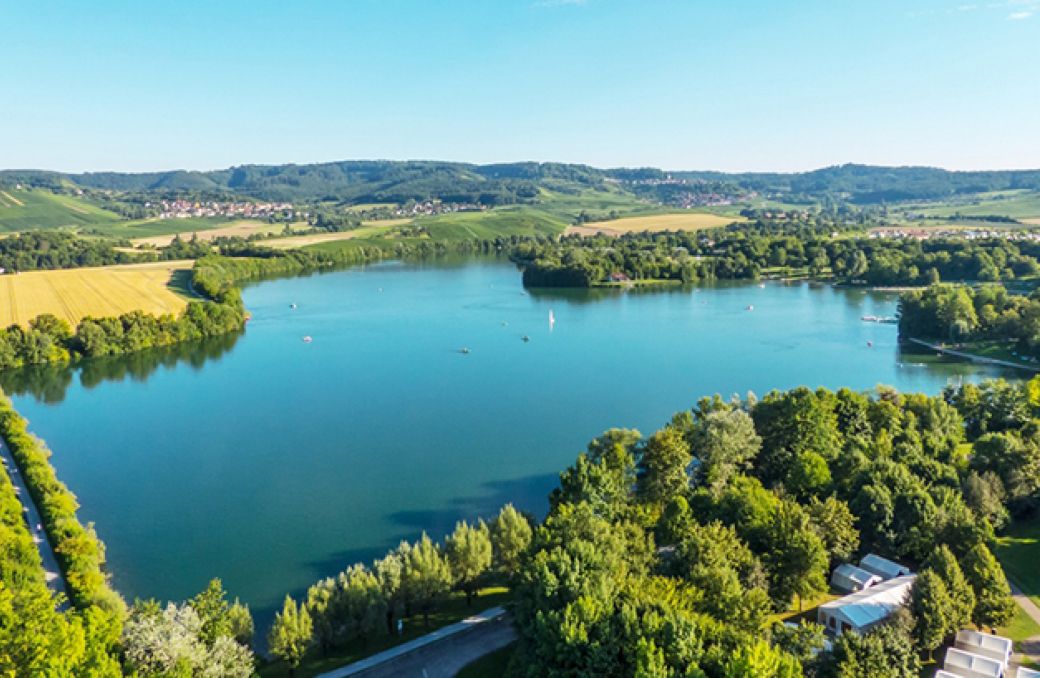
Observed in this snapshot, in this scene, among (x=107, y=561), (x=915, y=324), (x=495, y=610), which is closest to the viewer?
(x=495, y=610)

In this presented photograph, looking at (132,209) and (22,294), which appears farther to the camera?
(132,209)

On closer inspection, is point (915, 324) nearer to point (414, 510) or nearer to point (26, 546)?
point (414, 510)

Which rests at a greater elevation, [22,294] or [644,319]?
[22,294]

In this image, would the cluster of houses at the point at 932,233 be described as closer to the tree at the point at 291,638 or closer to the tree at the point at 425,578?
the tree at the point at 425,578

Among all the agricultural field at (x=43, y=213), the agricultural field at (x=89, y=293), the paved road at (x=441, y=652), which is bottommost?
the paved road at (x=441, y=652)

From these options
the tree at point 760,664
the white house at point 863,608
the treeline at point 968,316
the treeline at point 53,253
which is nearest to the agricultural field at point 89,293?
the treeline at point 53,253

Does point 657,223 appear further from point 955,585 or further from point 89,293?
point 955,585

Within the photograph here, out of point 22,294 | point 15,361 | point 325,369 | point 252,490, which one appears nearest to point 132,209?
point 22,294

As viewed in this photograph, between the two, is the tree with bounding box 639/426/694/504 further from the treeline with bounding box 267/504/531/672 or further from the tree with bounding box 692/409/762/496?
the treeline with bounding box 267/504/531/672
